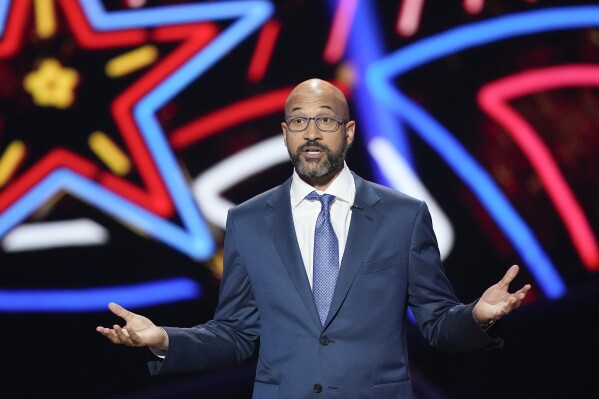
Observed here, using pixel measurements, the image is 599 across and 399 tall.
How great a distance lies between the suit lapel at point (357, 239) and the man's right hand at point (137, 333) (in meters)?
0.40

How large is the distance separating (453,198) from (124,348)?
1702 mm

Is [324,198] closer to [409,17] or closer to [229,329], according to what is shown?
[229,329]

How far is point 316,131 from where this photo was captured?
7.47 ft

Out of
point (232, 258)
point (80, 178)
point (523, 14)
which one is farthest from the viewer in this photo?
point (523, 14)

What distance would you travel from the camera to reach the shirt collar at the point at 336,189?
7.60ft

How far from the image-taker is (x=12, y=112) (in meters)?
4.31

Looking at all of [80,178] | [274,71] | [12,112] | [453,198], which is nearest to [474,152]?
[453,198]

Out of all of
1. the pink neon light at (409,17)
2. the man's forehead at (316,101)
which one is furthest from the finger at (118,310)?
the pink neon light at (409,17)

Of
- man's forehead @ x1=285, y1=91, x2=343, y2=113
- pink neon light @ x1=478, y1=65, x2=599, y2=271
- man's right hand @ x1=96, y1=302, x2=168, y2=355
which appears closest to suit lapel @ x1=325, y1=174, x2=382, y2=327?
man's forehead @ x1=285, y1=91, x2=343, y2=113

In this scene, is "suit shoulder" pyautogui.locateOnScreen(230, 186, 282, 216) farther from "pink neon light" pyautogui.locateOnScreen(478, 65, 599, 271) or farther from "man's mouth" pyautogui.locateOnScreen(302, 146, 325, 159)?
"pink neon light" pyautogui.locateOnScreen(478, 65, 599, 271)

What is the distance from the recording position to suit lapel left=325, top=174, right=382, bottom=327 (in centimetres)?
216

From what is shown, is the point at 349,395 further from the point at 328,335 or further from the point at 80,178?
the point at 80,178

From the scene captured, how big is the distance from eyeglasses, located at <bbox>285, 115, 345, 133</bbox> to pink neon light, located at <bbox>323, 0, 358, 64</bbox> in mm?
2151

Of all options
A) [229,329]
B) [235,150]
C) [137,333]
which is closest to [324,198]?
[229,329]
